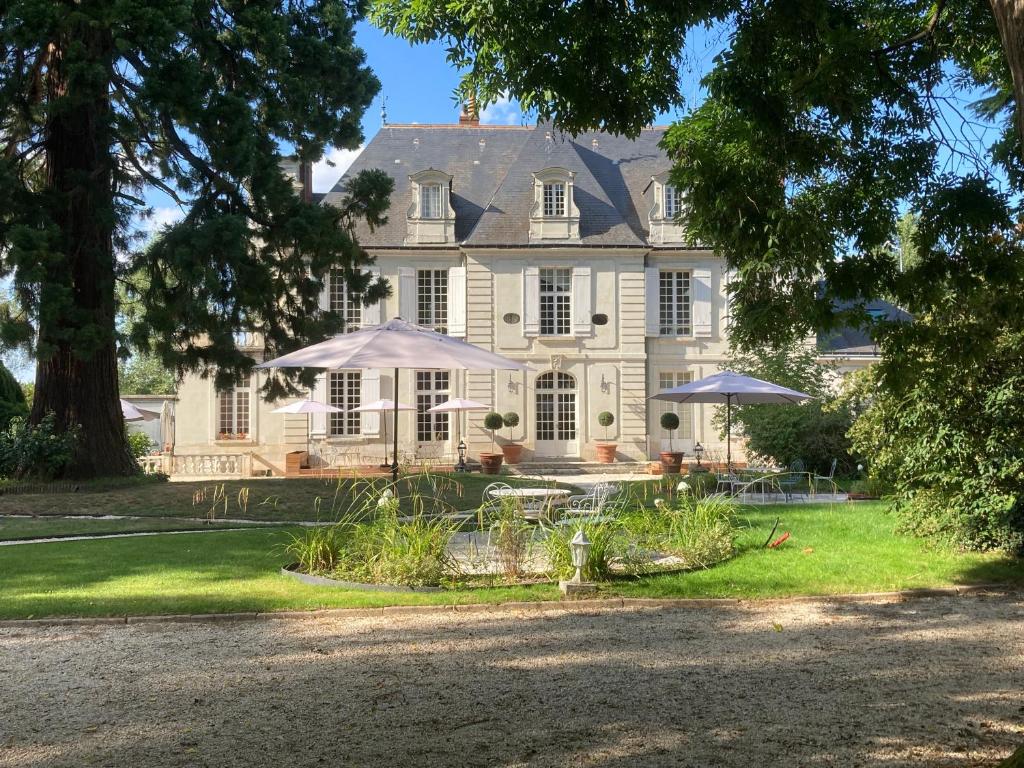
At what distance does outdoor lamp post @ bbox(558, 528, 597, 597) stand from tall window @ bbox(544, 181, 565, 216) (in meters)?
20.3

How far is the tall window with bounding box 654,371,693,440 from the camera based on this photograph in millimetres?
26766

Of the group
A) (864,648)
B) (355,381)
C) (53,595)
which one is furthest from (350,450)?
(864,648)

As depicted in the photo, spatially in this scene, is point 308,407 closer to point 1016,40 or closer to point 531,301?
point 531,301

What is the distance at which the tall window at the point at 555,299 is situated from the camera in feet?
88.0

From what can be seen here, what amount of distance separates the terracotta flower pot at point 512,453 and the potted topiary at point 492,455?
390 millimetres

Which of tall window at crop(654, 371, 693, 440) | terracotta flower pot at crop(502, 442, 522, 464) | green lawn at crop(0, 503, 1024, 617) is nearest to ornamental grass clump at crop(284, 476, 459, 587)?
green lawn at crop(0, 503, 1024, 617)

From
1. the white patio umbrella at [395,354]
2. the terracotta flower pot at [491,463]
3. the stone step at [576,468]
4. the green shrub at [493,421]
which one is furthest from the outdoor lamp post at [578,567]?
the green shrub at [493,421]

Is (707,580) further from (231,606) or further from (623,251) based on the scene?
(623,251)

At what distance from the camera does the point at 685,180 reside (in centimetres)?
540

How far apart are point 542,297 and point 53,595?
20.7 m

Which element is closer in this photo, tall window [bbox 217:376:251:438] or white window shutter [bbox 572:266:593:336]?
white window shutter [bbox 572:266:593:336]

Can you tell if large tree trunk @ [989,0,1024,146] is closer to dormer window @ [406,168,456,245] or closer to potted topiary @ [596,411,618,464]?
potted topiary @ [596,411,618,464]

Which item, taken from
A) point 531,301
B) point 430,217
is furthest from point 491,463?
point 430,217

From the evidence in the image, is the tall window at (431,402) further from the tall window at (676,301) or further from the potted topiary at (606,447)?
the tall window at (676,301)
